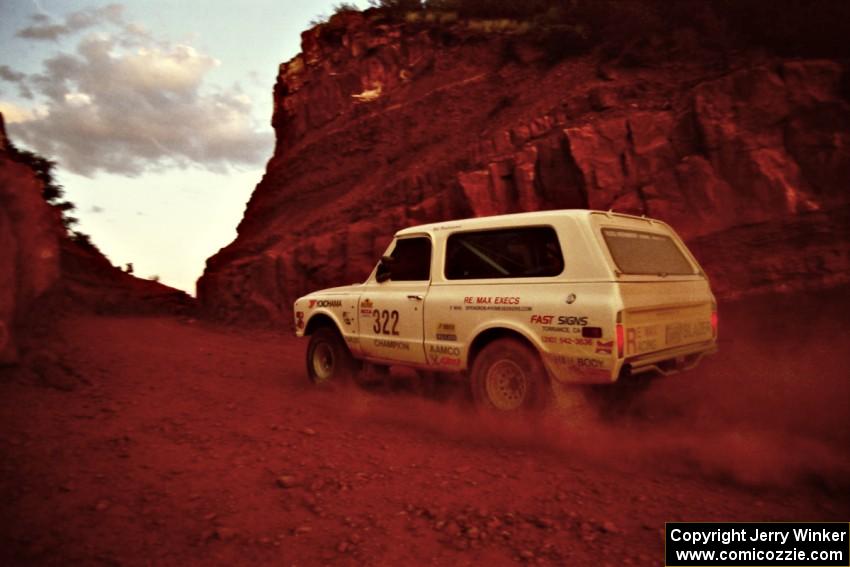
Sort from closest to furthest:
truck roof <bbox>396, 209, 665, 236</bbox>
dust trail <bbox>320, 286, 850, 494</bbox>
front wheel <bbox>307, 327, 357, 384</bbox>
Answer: dust trail <bbox>320, 286, 850, 494</bbox> < truck roof <bbox>396, 209, 665, 236</bbox> < front wheel <bbox>307, 327, 357, 384</bbox>

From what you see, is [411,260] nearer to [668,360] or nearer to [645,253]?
[645,253]

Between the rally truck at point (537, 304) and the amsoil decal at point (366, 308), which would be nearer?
the rally truck at point (537, 304)

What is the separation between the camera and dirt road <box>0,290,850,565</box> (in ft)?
9.46

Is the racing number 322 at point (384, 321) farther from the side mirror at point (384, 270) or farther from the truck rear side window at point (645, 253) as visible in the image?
the truck rear side window at point (645, 253)

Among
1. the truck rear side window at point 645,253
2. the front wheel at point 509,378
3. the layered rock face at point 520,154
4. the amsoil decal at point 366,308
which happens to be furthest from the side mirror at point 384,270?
the layered rock face at point 520,154

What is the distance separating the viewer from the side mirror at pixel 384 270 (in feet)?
18.9

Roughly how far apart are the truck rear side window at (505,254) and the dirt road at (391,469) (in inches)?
51.5

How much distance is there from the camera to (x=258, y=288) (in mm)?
12898

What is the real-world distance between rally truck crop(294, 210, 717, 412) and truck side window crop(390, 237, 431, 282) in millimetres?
12

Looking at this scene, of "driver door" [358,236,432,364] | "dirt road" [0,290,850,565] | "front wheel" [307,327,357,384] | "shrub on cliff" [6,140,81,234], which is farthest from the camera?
"shrub on cliff" [6,140,81,234]

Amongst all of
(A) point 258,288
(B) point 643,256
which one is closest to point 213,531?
(B) point 643,256

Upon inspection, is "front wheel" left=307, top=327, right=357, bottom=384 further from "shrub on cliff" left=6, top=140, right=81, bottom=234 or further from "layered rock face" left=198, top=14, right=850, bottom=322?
"shrub on cliff" left=6, top=140, right=81, bottom=234

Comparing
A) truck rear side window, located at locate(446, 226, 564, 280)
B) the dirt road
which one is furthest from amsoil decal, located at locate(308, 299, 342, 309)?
truck rear side window, located at locate(446, 226, 564, 280)

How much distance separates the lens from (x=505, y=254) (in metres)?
4.96
